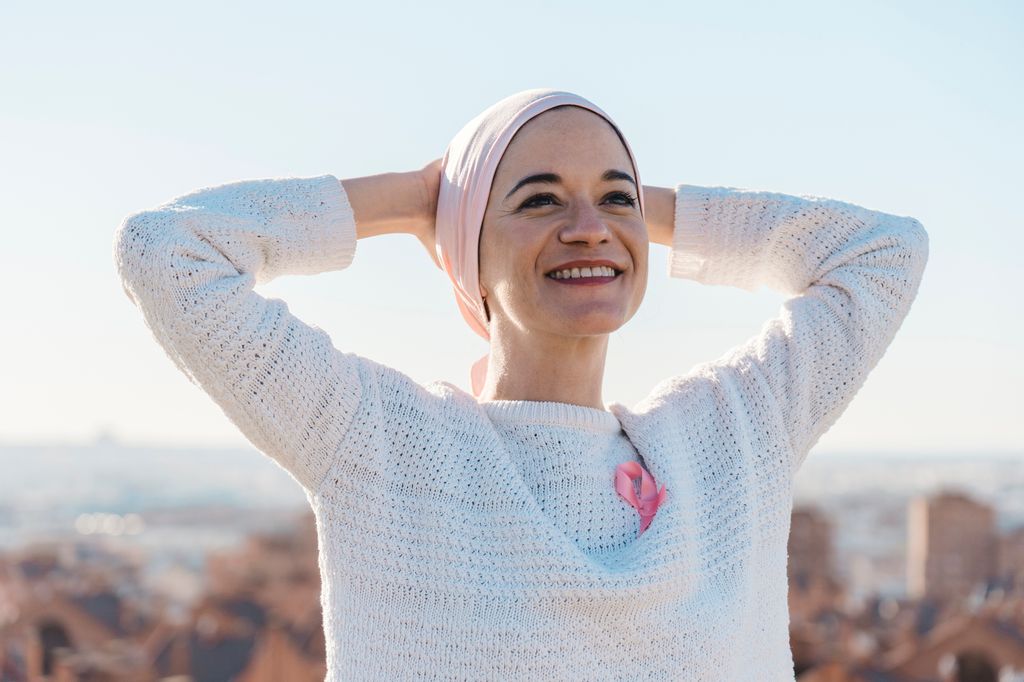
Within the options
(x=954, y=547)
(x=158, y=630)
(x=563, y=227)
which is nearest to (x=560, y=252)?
(x=563, y=227)

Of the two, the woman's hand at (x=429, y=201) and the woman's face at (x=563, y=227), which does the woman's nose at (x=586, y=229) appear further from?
the woman's hand at (x=429, y=201)

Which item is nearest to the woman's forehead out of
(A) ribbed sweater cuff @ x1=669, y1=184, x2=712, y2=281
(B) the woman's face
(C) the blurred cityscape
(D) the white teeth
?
(B) the woman's face

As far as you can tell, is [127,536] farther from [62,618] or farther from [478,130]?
[478,130]

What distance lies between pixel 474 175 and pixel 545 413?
0.90 ft

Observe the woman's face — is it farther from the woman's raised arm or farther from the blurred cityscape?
the blurred cityscape

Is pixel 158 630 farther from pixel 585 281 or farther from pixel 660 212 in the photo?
pixel 585 281

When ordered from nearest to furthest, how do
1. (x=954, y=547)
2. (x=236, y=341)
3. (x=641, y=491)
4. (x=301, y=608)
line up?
(x=236, y=341) < (x=641, y=491) < (x=301, y=608) < (x=954, y=547)

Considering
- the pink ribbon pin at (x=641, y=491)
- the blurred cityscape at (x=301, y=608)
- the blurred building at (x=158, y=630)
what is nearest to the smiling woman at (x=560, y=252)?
the pink ribbon pin at (x=641, y=491)

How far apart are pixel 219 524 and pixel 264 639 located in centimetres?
4375

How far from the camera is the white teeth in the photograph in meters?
1.53

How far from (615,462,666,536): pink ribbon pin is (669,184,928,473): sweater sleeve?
6.8 inches

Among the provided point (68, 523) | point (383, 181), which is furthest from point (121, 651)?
point (68, 523)

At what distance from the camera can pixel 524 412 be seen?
62.1 inches

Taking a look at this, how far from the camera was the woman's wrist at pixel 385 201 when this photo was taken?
5.44 feet
